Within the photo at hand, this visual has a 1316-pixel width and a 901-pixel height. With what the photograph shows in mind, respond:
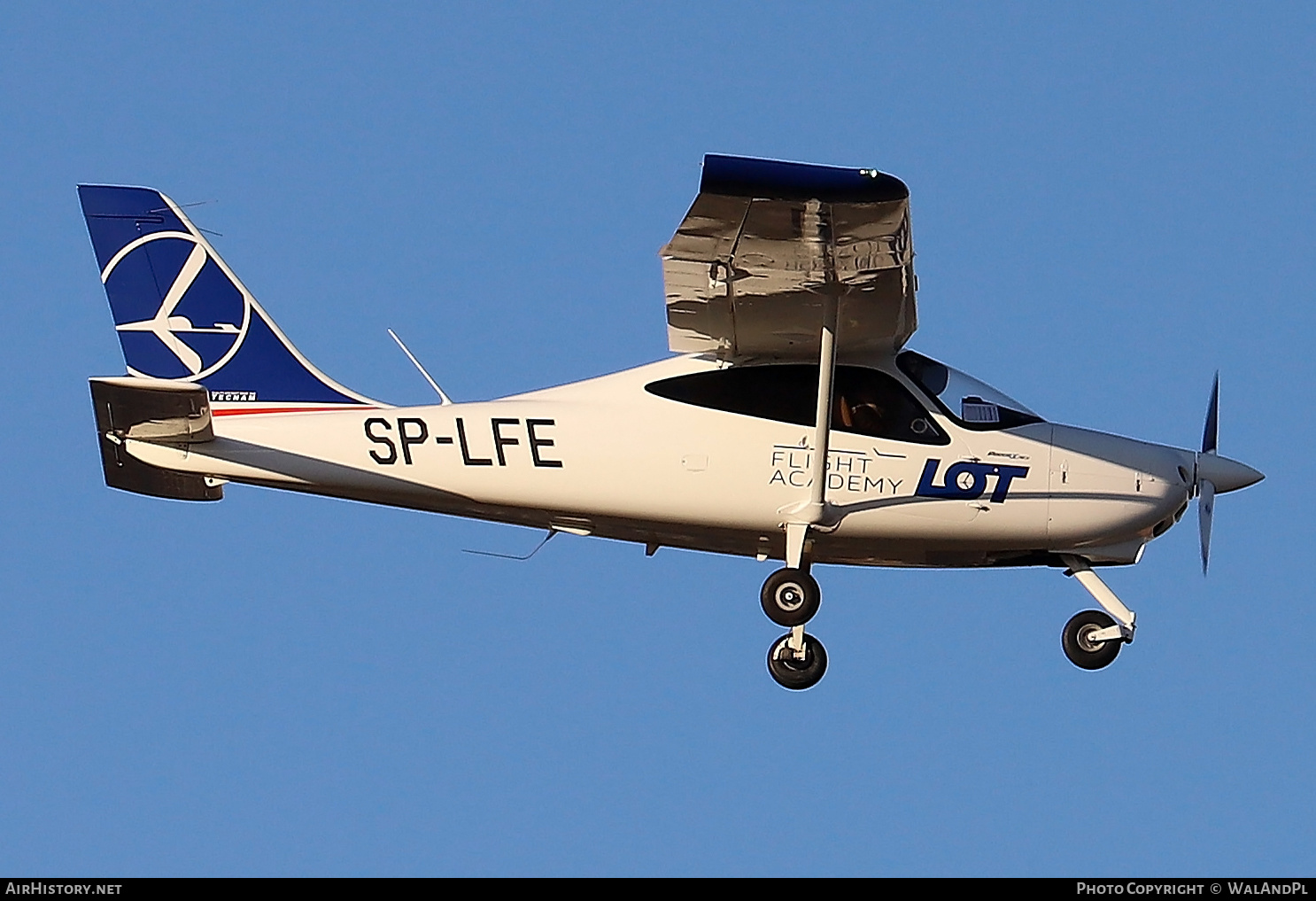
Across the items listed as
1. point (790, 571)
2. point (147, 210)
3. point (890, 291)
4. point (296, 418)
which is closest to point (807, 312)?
point (890, 291)

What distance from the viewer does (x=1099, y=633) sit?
18344 mm

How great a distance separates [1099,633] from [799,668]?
254 centimetres

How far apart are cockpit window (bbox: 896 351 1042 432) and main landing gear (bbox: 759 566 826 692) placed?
6.15ft

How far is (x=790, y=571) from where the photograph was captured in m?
18.0

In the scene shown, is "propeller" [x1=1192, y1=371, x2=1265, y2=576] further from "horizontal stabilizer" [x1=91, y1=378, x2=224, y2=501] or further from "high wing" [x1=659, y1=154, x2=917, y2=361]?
"horizontal stabilizer" [x1=91, y1=378, x2=224, y2=501]

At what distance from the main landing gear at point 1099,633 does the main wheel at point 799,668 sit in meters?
2.08

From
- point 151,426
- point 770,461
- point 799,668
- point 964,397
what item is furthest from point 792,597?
point 151,426

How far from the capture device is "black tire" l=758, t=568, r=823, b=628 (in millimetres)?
17891

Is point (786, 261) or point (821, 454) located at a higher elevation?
point (786, 261)

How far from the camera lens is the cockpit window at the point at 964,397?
18.3m

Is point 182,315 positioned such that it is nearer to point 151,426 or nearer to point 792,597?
point 151,426

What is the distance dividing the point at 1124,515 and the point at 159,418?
797cm

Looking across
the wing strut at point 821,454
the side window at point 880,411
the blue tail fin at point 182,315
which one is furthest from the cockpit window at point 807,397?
the blue tail fin at point 182,315

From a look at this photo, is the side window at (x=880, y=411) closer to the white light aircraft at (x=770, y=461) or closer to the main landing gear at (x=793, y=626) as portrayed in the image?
the white light aircraft at (x=770, y=461)
